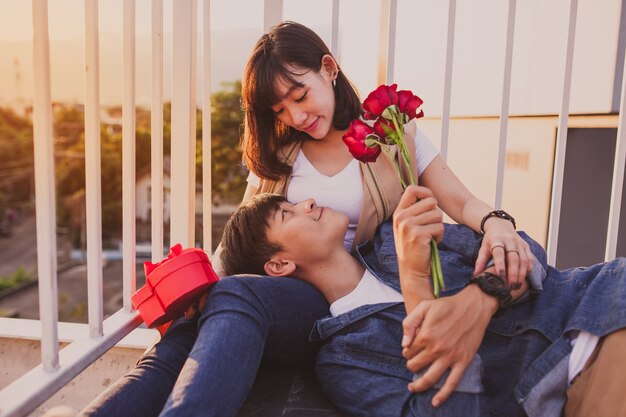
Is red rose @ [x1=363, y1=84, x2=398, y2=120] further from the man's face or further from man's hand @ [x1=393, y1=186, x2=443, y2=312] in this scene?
the man's face

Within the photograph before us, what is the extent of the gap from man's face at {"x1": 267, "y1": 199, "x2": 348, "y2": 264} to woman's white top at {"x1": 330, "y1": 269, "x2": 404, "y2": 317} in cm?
12

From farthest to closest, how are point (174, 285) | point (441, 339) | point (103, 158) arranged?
point (103, 158) < point (174, 285) < point (441, 339)

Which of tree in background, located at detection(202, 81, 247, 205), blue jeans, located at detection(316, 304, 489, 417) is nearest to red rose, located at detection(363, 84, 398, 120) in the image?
blue jeans, located at detection(316, 304, 489, 417)

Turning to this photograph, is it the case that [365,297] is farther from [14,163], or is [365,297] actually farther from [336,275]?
[14,163]

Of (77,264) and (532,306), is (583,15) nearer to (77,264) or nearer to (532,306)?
(532,306)

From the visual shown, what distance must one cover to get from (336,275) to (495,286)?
0.45 meters

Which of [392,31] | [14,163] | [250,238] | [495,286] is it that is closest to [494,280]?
[495,286]

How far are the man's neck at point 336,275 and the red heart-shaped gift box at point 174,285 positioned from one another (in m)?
0.30

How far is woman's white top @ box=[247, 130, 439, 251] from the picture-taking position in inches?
62.6

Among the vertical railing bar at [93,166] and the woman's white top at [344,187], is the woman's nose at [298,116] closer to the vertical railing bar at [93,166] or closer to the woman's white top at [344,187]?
the woman's white top at [344,187]

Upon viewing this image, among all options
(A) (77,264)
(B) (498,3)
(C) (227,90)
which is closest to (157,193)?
(B) (498,3)

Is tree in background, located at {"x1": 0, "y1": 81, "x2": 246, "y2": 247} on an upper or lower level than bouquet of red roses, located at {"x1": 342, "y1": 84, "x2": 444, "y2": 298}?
lower

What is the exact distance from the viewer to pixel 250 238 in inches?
56.4

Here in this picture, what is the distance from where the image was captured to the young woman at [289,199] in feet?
3.31
